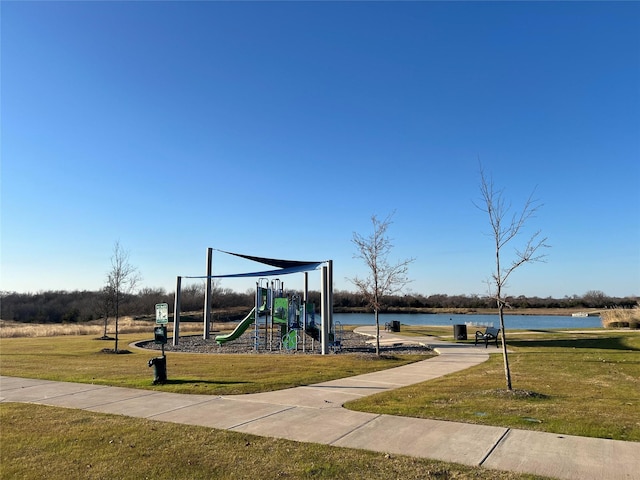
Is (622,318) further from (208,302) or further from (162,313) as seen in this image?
(162,313)

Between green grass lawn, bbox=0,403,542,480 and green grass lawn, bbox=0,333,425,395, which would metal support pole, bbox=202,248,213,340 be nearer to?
green grass lawn, bbox=0,333,425,395

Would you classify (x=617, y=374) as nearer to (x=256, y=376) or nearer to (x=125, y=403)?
(x=256, y=376)

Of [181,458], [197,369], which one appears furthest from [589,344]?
[181,458]

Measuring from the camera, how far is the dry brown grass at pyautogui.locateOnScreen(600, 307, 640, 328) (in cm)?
2647

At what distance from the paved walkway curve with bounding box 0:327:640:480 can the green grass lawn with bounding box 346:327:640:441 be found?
0.44 meters

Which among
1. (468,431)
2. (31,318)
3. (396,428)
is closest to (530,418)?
(468,431)

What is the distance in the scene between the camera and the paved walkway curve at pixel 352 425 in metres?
4.57

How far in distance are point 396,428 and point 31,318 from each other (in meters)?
85.6

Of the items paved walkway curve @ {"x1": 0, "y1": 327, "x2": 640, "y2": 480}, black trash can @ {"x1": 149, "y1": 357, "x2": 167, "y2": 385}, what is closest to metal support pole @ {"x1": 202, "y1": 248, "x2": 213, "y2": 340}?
paved walkway curve @ {"x1": 0, "y1": 327, "x2": 640, "y2": 480}

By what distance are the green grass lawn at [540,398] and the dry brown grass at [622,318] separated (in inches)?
645

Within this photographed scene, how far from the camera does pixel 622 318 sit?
1129 inches

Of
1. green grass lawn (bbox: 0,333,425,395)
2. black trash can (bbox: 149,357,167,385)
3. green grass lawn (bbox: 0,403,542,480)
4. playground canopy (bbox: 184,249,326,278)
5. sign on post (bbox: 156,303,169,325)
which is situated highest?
playground canopy (bbox: 184,249,326,278)

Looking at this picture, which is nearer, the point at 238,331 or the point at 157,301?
the point at 238,331

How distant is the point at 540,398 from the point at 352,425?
145 inches
